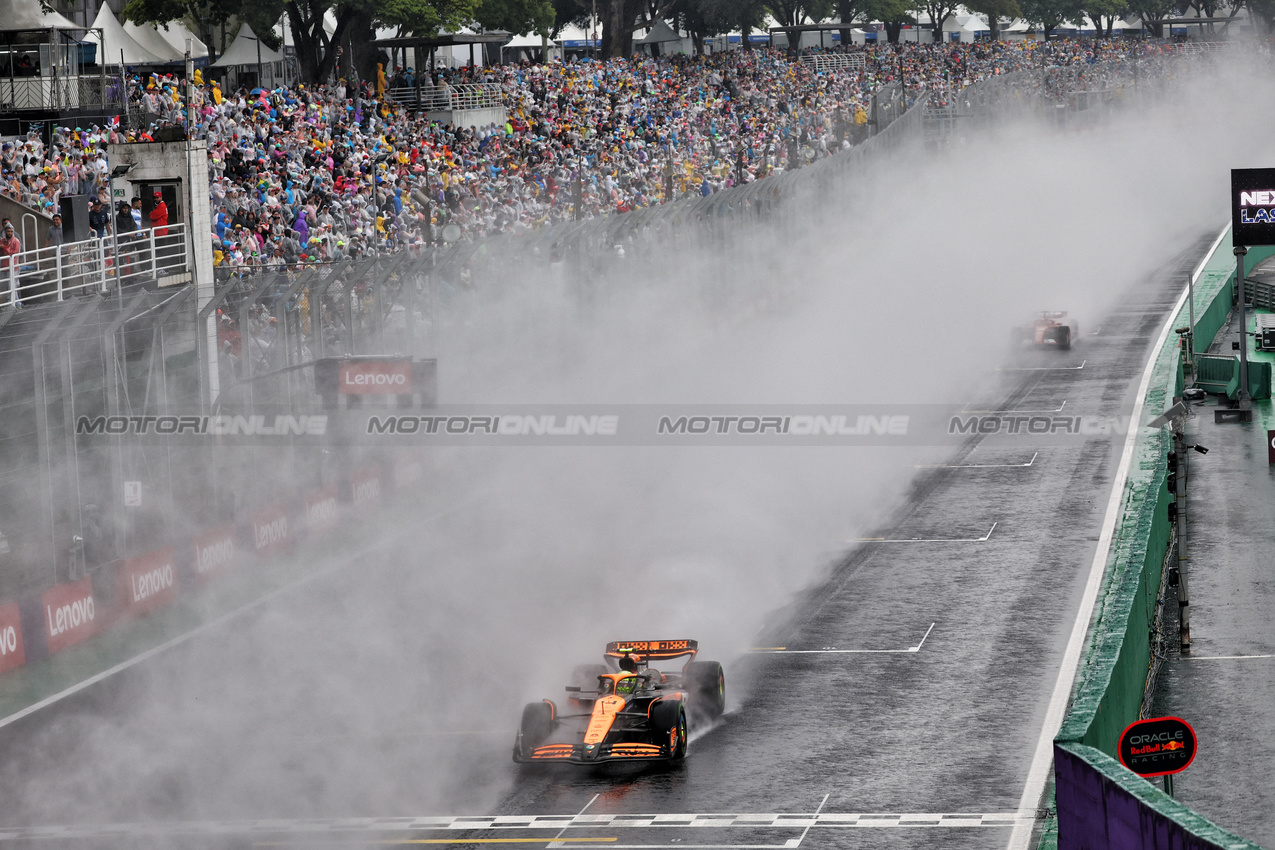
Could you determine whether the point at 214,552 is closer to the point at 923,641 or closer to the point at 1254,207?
the point at 923,641

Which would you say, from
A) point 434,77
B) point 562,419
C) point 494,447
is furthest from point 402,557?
point 434,77

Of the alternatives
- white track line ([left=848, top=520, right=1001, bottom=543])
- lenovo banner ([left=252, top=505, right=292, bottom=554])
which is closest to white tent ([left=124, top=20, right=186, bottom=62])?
lenovo banner ([left=252, top=505, right=292, bottom=554])

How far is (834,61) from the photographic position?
75.9m

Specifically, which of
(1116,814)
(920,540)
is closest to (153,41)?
(920,540)

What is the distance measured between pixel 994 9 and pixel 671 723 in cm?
10236

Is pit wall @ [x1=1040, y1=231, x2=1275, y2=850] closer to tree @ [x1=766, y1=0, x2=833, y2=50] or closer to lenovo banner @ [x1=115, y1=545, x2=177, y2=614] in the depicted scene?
lenovo banner @ [x1=115, y1=545, x2=177, y2=614]

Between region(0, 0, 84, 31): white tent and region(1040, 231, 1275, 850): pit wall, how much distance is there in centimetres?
2429

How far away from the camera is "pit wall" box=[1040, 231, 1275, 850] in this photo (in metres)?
9.89

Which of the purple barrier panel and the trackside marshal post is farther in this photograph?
the trackside marshal post

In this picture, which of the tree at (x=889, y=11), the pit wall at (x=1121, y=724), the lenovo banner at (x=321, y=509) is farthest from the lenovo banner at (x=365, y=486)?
the tree at (x=889, y=11)

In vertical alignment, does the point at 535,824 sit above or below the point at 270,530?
below

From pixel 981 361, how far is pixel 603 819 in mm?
30331

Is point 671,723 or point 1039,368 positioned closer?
point 671,723

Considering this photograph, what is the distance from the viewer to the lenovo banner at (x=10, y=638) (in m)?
19.4
